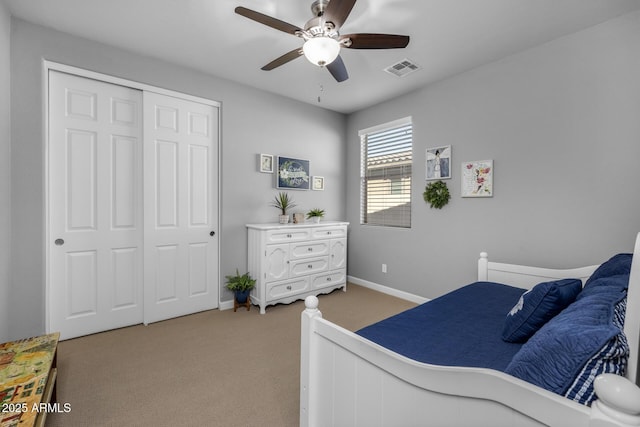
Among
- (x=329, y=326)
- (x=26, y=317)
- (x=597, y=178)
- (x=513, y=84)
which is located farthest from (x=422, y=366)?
(x=26, y=317)

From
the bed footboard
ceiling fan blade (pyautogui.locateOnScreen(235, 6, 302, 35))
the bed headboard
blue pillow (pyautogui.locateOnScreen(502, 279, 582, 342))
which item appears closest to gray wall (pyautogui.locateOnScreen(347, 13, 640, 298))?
the bed headboard

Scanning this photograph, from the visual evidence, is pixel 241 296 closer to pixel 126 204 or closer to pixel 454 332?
pixel 126 204

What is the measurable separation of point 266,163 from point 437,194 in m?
2.12

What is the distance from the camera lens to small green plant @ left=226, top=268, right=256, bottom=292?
3.31 meters

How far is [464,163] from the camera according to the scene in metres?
3.13

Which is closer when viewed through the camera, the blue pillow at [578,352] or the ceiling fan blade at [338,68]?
the blue pillow at [578,352]

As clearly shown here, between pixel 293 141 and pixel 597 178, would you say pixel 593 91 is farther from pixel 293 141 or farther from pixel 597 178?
pixel 293 141

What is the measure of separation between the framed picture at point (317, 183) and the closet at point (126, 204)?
1.38 m

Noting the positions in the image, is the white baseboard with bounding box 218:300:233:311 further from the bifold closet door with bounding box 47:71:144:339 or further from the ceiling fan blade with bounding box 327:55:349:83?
the ceiling fan blade with bounding box 327:55:349:83

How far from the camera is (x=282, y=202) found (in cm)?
373

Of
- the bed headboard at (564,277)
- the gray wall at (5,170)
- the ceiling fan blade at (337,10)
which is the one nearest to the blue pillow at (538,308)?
the bed headboard at (564,277)

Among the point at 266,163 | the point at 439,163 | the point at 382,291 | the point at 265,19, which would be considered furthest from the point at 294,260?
the point at 265,19

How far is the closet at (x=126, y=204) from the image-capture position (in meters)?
2.55

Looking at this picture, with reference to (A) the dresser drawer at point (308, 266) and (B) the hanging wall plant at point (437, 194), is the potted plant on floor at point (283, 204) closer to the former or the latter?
(A) the dresser drawer at point (308, 266)
